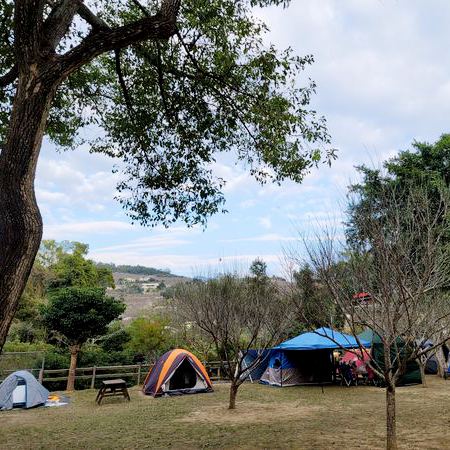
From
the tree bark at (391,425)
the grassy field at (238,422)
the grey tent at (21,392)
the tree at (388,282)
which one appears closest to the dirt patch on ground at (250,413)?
the grassy field at (238,422)

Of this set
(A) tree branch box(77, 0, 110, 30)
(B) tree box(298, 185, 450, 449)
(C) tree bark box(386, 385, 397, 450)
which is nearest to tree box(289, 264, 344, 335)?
(B) tree box(298, 185, 450, 449)

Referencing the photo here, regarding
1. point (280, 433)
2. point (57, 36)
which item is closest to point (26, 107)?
point (57, 36)

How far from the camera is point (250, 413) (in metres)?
9.59

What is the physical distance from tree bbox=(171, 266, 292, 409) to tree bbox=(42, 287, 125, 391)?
12.0 ft

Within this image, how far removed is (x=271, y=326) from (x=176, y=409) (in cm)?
496

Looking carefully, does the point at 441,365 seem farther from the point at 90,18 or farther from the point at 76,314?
the point at 90,18

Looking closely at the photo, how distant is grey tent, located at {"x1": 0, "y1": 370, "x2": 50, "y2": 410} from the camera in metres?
11.1

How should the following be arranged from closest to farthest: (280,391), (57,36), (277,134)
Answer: (57,36) < (277,134) < (280,391)

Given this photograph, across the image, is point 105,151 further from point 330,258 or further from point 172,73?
point 330,258

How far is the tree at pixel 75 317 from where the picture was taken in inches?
542

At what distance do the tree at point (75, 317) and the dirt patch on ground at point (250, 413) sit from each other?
569cm

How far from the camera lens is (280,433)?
294 inches

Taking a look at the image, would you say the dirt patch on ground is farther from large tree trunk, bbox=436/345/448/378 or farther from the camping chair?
large tree trunk, bbox=436/345/448/378

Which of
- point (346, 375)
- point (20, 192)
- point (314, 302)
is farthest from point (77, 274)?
point (20, 192)
